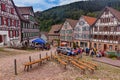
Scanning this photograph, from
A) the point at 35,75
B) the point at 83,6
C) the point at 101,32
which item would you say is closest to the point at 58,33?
the point at 101,32

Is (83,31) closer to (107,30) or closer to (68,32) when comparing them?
(68,32)

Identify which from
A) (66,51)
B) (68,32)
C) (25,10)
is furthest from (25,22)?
(66,51)

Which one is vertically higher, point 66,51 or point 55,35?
point 55,35

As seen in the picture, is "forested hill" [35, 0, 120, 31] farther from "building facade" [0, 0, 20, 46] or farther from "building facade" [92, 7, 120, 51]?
"building facade" [0, 0, 20, 46]

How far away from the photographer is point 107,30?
140 feet

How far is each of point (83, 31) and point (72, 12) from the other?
8057 centimetres

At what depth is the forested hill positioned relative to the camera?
119375 millimetres

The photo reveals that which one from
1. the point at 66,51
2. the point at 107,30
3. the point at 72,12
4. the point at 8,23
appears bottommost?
the point at 66,51

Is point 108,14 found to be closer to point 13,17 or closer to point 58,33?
point 13,17

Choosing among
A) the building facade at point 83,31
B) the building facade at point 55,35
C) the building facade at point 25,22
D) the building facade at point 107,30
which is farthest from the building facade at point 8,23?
the building facade at point 55,35

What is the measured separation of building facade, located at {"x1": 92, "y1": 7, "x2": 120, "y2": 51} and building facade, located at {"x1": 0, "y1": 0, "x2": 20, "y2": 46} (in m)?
21.5

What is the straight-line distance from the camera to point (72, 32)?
57.4 metres

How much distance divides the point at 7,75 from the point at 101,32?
3515cm

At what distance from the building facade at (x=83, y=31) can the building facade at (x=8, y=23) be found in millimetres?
19817
